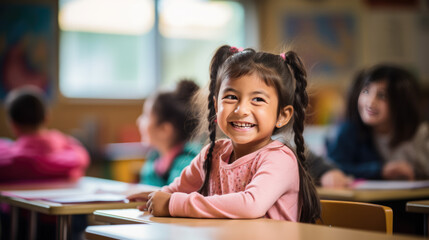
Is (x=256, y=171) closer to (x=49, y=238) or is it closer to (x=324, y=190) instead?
(x=324, y=190)

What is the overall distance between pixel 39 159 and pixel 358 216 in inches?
68.9

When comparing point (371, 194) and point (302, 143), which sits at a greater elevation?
point (302, 143)

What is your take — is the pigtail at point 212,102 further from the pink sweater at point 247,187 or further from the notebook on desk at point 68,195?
the notebook on desk at point 68,195

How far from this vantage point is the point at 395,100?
261cm

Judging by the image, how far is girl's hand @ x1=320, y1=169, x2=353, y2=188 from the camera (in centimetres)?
228

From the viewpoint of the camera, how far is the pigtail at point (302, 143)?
1438mm

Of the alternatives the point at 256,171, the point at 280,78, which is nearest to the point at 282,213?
the point at 256,171

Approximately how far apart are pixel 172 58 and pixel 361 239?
14.3 ft

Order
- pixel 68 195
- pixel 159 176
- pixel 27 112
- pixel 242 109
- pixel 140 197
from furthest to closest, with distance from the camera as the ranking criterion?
pixel 27 112 < pixel 159 176 < pixel 68 195 < pixel 140 197 < pixel 242 109

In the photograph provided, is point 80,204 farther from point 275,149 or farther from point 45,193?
point 275,149

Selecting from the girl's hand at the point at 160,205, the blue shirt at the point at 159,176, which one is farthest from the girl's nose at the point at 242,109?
the blue shirt at the point at 159,176

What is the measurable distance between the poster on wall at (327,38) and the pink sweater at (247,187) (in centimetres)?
433

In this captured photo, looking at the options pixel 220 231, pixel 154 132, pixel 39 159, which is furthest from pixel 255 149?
pixel 39 159

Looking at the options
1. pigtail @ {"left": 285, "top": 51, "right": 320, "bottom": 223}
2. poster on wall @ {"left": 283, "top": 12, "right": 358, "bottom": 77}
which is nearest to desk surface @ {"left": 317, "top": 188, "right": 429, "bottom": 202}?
pigtail @ {"left": 285, "top": 51, "right": 320, "bottom": 223}
